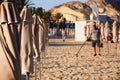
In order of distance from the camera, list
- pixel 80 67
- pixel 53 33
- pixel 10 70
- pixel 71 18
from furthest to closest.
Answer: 1. pixel 71 18
2. pixel 53 33
3. pixel 80 67
4. pixel 10 70

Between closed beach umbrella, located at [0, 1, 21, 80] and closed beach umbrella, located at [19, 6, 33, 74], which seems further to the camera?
closed beach umbrella, located at [19, 6, 33, 74]

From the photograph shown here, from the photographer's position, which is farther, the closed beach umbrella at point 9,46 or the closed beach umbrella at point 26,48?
the closed beach umbrella at point 26,48

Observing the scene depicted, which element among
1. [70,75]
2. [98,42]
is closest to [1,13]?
[70,75]

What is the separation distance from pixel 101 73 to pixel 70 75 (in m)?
1.23

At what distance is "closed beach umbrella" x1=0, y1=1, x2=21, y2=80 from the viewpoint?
5379 mm

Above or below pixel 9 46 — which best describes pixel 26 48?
below

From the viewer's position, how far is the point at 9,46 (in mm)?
5434

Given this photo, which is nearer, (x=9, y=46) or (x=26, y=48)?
(x=9, y=46)

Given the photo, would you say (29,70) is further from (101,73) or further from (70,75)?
(101,73)

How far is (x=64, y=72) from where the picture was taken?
14.0m

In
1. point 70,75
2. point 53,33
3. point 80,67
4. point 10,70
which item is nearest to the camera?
point 10,70

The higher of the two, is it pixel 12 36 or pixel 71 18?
pixel 12 36

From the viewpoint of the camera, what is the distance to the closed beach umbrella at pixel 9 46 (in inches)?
212

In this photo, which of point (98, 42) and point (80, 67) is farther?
point (98, 42)
